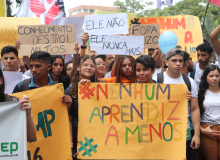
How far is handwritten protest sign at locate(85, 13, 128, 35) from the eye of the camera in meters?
4.64

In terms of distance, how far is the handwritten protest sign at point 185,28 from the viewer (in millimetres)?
6131

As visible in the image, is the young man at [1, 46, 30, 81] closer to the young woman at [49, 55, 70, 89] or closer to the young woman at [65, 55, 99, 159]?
the young woman at [49, 55, 70, 89]

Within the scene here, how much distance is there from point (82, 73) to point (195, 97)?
1636 mm

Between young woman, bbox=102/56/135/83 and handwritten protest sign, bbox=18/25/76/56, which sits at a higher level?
handwritten protest sign, bbox=18/25/76/56

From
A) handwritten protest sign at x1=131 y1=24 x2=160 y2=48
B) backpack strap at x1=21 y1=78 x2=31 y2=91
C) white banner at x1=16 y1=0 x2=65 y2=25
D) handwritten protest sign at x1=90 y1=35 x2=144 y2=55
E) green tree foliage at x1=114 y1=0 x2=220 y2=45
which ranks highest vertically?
green tree foliage at x1=114 y1=0 x2=220 y2=45

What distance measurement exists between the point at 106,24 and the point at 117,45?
28.3 inches

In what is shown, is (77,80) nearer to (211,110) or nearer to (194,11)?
(211,110)

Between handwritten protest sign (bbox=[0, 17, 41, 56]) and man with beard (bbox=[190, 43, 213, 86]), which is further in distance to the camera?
handwritten protest sign (bbox=[0, 17, 41, 56])

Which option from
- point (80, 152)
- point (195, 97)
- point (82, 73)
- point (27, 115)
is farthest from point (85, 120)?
point (195, 97)

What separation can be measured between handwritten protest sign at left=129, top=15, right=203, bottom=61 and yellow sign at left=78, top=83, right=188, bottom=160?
3.09 metres

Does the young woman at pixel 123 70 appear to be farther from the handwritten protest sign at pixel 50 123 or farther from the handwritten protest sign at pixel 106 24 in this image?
the handwritten protest sign at pixel 50 123

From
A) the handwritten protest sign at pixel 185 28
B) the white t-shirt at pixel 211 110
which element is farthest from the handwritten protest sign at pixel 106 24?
the white t-shirt at pixel 211 110

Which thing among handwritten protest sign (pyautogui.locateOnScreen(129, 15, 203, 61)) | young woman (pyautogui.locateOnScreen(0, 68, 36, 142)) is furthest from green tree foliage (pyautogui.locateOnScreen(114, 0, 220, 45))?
young woman (pyautogui.locateOnScreen(0, 68, 36, 142))

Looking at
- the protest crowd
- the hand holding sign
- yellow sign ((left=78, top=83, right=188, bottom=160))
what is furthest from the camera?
the hand holding sign
